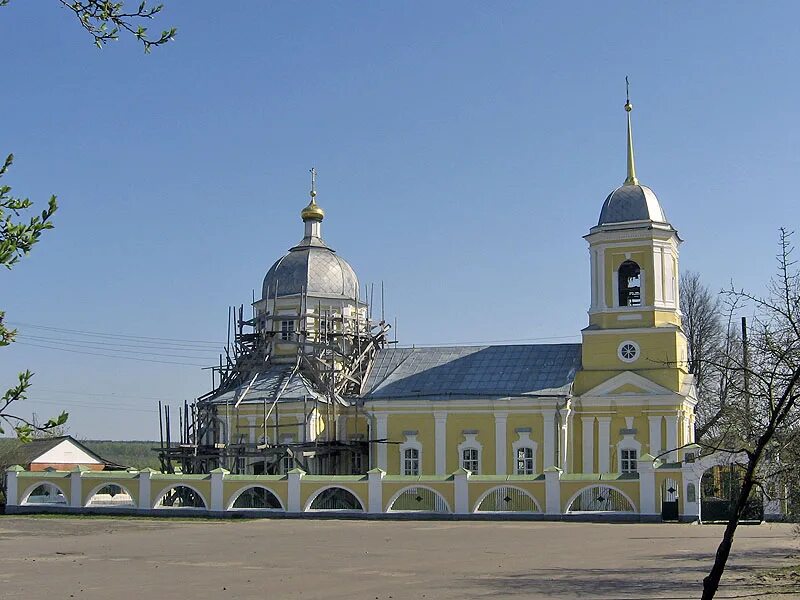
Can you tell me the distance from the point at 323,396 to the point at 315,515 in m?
7.67

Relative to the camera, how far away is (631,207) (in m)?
37.2

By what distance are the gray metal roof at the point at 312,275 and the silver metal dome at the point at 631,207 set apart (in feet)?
38.2

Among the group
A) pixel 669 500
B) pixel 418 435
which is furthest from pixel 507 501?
pixel 418 435

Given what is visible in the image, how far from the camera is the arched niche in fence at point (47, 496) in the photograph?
116 ft

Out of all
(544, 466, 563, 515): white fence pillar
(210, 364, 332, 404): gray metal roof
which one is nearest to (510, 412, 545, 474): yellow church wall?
(544, 466, 563, 515): white fence pillar

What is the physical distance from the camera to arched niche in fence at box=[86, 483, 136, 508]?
34469 millimetres

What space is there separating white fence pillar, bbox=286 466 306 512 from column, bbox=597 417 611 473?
990cm

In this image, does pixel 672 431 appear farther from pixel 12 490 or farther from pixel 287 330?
pixel 12 490

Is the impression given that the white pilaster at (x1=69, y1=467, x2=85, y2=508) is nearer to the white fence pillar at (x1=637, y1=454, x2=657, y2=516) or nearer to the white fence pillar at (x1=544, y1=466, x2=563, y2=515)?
the white fence pillar at (x1=544, y1=466, x2=563, y2=515)

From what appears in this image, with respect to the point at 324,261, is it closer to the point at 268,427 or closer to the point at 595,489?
the point at 268,427

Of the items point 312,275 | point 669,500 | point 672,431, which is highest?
point 312,275

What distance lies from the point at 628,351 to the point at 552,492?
7.42m

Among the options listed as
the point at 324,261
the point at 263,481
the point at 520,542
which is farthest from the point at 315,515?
the point at 324,261

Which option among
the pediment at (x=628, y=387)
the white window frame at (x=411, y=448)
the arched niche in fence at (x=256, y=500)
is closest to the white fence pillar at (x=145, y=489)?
the arched niche in fence at (x=256, y=500)
